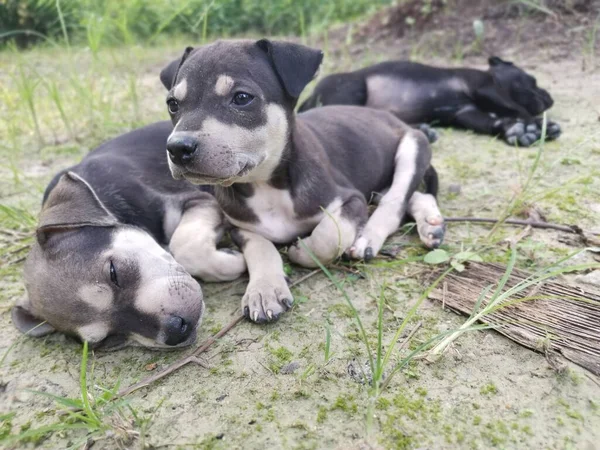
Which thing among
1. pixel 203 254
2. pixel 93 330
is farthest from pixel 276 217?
pixel 93 330

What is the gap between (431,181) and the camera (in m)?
4.53

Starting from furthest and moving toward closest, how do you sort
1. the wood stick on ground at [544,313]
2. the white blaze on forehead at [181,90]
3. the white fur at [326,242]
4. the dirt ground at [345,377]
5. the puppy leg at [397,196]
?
1. the puppy leg at [397,196]
2. the white fur at [326,242]
3. the white blaze on forehead at [181,90]
4. the wood stick on ground at [544,313]
5. the dirt ground at [345,377]

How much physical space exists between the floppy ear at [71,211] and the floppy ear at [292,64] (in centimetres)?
146

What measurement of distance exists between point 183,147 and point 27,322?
4.98 feet

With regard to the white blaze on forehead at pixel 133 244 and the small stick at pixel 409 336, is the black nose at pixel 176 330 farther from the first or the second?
the small stick at pixel 409 336

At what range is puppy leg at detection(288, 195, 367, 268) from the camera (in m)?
3.44

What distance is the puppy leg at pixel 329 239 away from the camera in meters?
3.44

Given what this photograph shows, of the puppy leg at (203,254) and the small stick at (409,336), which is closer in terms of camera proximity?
the small stick at (409,336)

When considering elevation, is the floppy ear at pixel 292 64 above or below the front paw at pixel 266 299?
above

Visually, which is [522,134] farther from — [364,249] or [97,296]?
[97,296]

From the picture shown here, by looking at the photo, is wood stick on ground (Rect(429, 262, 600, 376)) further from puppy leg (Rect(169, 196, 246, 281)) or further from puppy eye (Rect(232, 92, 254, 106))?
puppy eye (Rect(232, 92, 254, 106))

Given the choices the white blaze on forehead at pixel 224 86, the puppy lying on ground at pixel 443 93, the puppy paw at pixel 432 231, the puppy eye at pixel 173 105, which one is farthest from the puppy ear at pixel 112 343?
the puppy lying on ground at pixel 443 93

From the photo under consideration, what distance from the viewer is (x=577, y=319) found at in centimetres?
273

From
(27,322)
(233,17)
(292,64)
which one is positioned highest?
(292,64)
